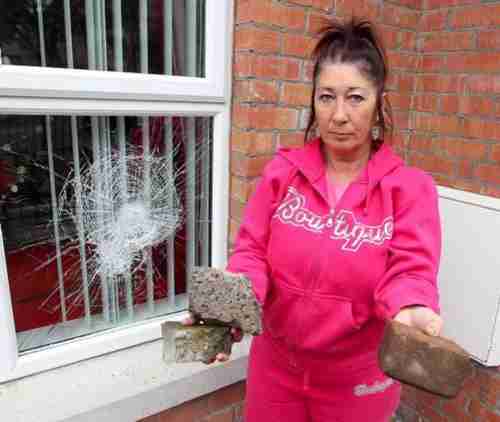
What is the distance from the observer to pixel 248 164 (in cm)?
165

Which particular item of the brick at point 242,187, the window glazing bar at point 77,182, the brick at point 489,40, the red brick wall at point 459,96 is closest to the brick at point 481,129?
the red brick wall at point 459,96

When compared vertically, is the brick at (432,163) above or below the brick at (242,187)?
above

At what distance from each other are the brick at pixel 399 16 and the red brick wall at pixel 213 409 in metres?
1.77

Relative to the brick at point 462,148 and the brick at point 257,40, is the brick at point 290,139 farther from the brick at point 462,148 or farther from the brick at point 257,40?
the brick at point 462,148

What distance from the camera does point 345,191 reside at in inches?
46.6

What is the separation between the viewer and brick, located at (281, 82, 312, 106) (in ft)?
5.48

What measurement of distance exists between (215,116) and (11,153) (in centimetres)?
74

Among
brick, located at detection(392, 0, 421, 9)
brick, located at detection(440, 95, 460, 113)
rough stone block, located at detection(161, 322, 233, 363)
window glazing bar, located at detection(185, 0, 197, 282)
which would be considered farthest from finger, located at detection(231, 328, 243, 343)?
brick, located at detection(392, 0, 421, 9)

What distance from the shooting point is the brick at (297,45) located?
162 centimetres

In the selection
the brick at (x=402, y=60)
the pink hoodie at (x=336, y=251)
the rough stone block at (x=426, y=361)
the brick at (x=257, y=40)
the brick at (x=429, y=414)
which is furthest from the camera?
the brick at (x=429, y=414)

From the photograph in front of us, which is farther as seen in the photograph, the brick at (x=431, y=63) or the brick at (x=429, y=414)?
the brick at (x=429, y=414)

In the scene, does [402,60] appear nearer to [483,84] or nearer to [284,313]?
[483,84]

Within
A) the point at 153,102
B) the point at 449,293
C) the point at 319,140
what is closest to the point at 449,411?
the point at 449,293

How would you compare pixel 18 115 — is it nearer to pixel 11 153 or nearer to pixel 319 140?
pixel 11 153
